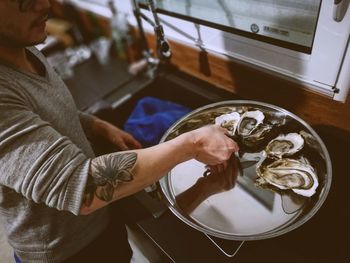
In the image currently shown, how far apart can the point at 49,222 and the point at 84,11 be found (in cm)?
149

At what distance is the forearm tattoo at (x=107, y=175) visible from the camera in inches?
22.9

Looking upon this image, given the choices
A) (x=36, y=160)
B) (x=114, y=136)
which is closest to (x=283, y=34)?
(x=114, y=136)

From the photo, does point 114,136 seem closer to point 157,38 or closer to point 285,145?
point 157,38

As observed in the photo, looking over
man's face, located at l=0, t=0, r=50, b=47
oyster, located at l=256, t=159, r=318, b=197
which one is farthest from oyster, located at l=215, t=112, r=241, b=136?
man's face, located at l=0, t=0, r=50, b=47

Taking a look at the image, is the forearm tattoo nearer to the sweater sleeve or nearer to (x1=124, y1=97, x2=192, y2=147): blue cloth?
the sweater sleeve

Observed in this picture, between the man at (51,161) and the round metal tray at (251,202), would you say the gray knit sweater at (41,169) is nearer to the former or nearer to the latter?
the man at (51,161)

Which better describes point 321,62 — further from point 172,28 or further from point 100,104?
point 100,104

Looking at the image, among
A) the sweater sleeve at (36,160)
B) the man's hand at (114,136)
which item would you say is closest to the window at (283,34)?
the man's hand at (114,136)

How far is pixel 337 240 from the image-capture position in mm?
649

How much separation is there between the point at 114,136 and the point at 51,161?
0.44 meters

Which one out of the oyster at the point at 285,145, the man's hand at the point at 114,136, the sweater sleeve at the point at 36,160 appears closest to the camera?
the sweater sleeve at the point at 36,160

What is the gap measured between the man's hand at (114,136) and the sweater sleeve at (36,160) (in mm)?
404

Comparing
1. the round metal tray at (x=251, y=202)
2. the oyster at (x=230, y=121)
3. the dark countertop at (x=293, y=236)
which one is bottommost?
the dark countertop at (x=293, y=236)

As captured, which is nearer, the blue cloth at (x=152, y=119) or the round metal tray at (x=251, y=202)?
the round metal tray at (x=251, y=202)
